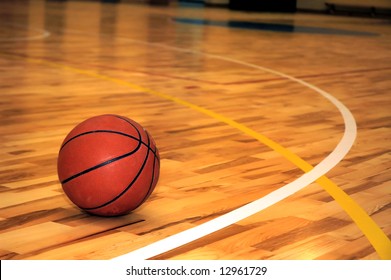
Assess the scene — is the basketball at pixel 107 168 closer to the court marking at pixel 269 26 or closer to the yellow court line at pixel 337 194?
the yellow court line at pixel 337 194

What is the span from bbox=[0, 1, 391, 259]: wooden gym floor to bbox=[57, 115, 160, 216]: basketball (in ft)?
0.38

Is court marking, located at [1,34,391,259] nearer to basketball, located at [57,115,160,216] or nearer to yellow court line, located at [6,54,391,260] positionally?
yellow court line, located at [6,54,391,260]

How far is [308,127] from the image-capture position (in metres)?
6.59

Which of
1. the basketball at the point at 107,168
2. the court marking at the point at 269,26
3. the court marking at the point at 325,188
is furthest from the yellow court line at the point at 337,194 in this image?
the court marking at the point at 269,26

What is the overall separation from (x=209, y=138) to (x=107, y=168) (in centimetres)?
218

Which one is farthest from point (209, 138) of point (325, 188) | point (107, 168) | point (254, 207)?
point (107, 168)

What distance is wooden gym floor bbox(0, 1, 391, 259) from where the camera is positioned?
3779 millimetres

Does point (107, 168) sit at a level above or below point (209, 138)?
above

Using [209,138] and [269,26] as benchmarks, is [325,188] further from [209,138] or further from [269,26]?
[269,26]

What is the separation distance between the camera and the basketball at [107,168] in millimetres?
3859

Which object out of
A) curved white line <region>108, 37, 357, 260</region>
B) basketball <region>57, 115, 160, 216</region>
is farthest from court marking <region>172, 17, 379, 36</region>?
basketball <region>57, 115, 160, 216</region>

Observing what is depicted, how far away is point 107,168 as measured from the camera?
3855 mm
